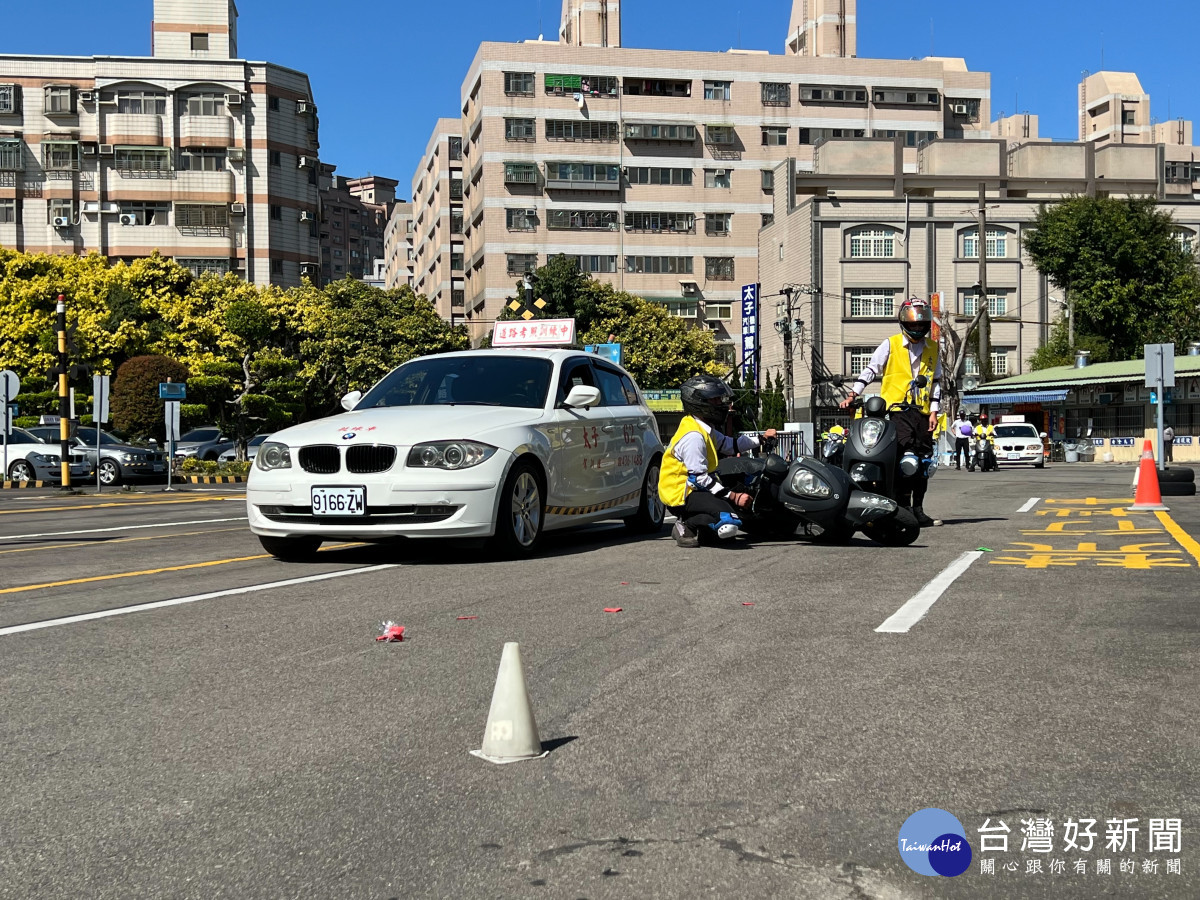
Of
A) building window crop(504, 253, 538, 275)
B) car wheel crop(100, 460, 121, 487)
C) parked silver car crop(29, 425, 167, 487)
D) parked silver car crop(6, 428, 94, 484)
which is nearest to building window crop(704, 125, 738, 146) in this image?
building window crop(504, 253, 538, 275)

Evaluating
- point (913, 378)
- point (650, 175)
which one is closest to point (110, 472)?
point (913, 378)

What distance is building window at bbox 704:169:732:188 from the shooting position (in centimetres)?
8231

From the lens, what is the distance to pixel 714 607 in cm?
675

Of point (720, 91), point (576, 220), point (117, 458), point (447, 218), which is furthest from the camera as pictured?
point (447, 218)

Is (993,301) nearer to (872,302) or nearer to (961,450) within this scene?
(872,302)

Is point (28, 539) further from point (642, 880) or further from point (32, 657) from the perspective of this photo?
point (642, 880)

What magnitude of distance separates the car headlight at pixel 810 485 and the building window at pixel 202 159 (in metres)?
64.3

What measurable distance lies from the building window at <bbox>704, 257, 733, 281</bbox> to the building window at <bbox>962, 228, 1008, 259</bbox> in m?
16.0

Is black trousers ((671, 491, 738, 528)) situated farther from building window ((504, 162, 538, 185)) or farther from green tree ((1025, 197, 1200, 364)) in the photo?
building window ((504, 162, 538, 185))

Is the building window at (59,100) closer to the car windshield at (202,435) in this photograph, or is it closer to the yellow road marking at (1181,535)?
the car windshield at (202,435)

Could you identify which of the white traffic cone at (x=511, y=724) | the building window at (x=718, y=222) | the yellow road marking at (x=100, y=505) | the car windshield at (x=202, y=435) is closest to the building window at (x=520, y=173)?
the building window at (x=718, y=222)

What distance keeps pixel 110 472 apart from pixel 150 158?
4172 cm

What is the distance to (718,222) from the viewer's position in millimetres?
82312

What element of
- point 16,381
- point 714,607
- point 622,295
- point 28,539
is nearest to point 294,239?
point 622,295
